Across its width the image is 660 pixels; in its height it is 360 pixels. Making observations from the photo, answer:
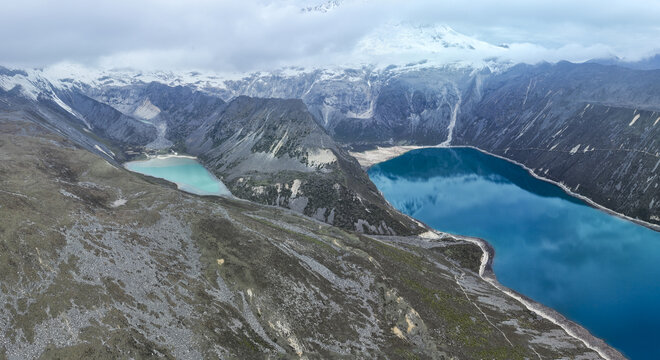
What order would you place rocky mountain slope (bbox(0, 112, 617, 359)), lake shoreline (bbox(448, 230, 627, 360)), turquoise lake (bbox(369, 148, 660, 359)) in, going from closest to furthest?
rocky mountain slope (bbox(0, 112, 617, 359)) → lake shoreline (bbox(448, 230, 627, 360)) → turquoise lake (bbox(369, 148, 660, 359))

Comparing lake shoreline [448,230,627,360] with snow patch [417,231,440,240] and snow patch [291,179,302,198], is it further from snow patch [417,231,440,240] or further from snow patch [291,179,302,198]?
snow patch [291,179,302,198]

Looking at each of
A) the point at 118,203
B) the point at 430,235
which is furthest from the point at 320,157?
the point at 118,203

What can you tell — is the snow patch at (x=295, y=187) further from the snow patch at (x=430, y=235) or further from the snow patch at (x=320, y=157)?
the snow patch at (x=430, y=235)

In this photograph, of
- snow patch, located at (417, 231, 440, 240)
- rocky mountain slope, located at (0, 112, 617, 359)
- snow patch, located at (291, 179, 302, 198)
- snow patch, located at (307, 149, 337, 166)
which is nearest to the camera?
rocky mountain slope, located at (0, 112, 617, 359)

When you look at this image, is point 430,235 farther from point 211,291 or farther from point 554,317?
point 211,291

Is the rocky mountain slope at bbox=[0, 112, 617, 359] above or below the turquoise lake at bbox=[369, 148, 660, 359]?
above

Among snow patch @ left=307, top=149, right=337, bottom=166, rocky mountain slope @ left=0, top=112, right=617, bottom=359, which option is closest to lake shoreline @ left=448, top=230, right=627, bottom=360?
rocky mountain slope @ left=0, top=112, right=617, bottom=359

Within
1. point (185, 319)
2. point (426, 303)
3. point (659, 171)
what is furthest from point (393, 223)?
point (659, 171)
